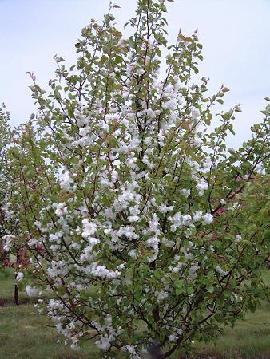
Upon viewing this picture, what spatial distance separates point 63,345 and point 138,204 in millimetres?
10044

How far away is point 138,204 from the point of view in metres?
7.23

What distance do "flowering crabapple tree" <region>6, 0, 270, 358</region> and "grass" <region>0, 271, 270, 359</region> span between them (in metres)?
4.29

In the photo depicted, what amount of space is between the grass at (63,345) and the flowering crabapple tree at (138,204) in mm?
4293

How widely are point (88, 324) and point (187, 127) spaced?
12.1ft

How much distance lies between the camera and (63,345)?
1561 cm

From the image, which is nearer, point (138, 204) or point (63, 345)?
point (138, 204)

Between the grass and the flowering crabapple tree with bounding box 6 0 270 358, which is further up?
the flowering crabapple tree with bounding box 6 0 270 358

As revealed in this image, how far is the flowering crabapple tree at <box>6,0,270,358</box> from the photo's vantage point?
7121 millimetres

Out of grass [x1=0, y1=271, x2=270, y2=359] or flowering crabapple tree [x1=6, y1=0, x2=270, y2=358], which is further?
grass [x1=0, y1=271, x2=270, y2=359]

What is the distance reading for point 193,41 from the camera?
8.41 metres

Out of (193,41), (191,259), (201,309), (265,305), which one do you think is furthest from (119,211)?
(265,305)

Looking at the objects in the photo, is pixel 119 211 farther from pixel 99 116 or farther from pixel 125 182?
pixel 99 116

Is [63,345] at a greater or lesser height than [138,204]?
lesser

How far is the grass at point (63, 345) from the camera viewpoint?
1410 cm
